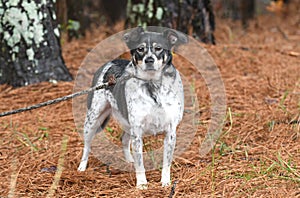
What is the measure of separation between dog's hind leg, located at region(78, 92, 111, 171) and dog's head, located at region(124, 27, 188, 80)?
0.63 meters

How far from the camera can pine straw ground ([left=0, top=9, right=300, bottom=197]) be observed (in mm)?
3368

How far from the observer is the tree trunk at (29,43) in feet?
17.8

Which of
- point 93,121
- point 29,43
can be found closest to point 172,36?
point 93,121

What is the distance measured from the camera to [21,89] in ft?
18.2

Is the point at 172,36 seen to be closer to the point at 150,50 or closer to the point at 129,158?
the point at 150,50

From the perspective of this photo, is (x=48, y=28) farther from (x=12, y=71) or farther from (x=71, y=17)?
(x=71, y=17)

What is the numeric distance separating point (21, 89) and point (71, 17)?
2910 mm

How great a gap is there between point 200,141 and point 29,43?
2289 millimetres

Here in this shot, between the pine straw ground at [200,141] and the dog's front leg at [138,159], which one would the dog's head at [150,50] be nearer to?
the dog's front leg at [138,159]

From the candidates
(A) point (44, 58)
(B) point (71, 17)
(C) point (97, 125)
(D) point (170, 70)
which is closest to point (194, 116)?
(C) point (97, 125)

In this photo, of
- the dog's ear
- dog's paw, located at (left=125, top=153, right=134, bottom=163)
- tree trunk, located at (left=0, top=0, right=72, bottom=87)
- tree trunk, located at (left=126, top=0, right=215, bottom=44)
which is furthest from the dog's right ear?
tree trunk, located at (left=126, top=0, right=215, bottom=44)

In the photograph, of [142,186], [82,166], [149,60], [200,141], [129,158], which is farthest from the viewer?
[200,141]

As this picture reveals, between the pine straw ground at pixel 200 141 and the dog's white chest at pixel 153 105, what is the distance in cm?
42

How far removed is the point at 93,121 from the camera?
4.09 meters
